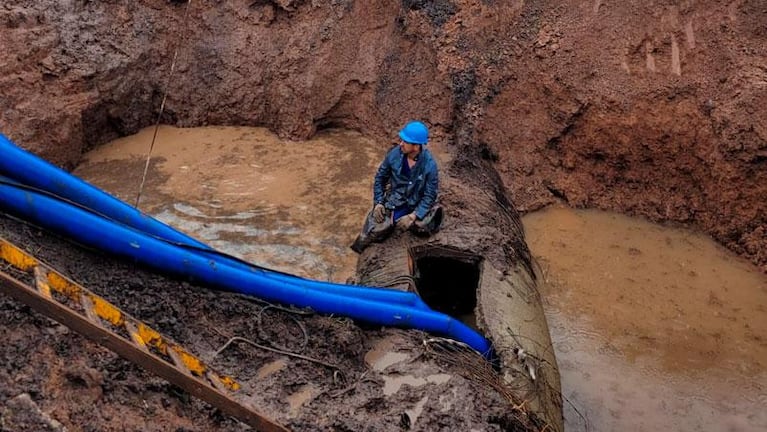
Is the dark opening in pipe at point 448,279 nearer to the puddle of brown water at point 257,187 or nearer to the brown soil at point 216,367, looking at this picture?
the puddle of brown water at point 257,187

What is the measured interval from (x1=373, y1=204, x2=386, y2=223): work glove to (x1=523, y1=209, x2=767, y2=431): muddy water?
1.74 meters

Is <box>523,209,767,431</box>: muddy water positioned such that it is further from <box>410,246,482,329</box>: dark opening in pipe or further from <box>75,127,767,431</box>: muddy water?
<box>410,246,482,329</box>: dark opening in pipe

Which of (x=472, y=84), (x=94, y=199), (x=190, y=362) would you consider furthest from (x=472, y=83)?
(x=190, y=362)

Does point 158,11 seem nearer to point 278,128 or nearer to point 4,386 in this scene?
point 278,128

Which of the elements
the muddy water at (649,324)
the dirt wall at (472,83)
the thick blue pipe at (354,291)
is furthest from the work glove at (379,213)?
the dirt wall at (472,83)

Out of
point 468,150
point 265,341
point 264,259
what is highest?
point 468,150

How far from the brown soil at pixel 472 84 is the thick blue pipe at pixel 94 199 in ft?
10.9

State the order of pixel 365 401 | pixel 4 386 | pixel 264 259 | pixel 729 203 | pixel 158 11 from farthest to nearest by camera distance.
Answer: pixel 158 11 < pixel 729 203 < pixel 264 259 < pixel 365 401 < pixel 4 386

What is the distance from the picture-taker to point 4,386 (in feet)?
9.21

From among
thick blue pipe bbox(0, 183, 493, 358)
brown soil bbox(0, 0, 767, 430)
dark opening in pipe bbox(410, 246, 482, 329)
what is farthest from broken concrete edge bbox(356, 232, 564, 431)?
brown soil bbox(0, 0, 767, 430)

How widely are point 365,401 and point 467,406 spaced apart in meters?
0.59

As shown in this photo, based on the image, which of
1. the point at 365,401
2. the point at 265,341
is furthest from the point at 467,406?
the point at 265,341

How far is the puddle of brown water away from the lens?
6.23 m

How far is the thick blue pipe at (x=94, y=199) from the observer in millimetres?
3701
